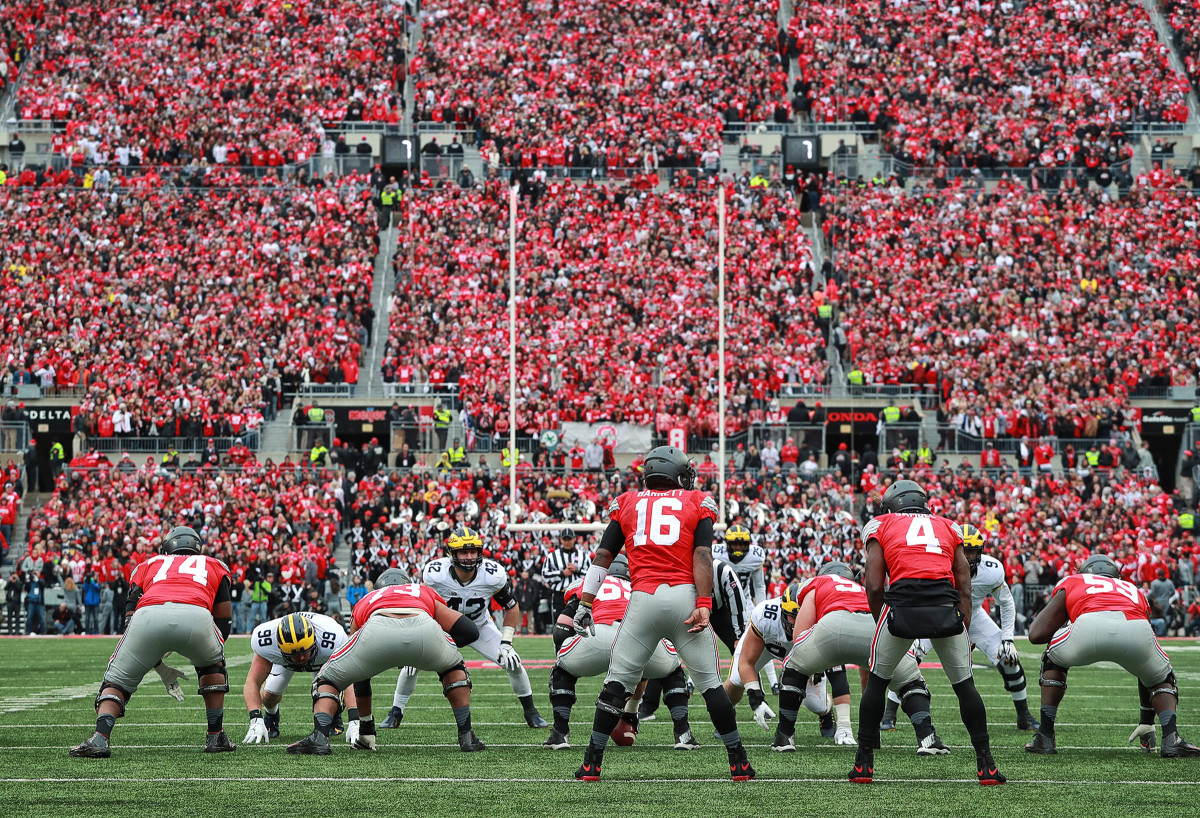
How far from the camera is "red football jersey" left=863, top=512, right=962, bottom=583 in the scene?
25.6 ft

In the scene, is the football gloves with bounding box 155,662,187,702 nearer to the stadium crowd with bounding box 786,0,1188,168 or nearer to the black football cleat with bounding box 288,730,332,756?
the black football cleat with bounding box 288,730,332,756

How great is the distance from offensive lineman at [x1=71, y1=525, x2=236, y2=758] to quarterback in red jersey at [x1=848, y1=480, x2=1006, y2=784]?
13.4 ft

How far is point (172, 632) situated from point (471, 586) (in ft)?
8.46

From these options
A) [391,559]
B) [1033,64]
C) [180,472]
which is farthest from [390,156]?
[1033,64]

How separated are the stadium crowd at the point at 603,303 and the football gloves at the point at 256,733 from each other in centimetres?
1873

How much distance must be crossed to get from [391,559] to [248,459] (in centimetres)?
486

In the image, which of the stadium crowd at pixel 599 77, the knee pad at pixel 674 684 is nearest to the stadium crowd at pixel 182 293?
the stadium crowd at pixel 599 77

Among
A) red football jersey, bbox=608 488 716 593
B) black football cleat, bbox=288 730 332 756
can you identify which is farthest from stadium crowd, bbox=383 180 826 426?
red football jersey, bbox=608 488 716 593

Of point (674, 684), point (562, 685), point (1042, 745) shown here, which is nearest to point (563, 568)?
point (562, 685)

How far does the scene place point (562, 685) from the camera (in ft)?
31.8

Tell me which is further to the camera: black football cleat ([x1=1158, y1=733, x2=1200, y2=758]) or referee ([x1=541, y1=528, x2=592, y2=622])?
referee ([x1=541, y1=528, x2=592, y2=622])

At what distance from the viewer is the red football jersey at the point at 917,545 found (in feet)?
25.6

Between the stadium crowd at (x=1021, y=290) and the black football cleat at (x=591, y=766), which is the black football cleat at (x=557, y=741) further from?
the stadium crowd at (x=1021, y=290)

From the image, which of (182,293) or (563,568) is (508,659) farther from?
(182,293)
